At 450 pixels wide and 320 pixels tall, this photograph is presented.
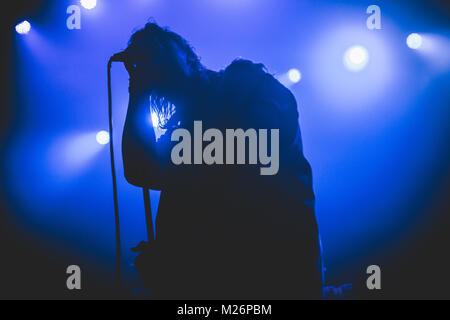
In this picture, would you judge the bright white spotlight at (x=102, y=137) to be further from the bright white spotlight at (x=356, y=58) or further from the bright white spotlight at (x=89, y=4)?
the bright white spotlight at (x=356, y=58)

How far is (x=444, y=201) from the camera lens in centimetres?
169

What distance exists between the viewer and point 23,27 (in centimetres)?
167

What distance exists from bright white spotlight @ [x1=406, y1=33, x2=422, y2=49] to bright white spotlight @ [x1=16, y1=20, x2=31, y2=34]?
197 cm

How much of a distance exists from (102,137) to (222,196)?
0.85 m

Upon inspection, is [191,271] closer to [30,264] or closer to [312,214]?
[312,214]

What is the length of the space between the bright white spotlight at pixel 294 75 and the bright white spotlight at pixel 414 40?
588 mm

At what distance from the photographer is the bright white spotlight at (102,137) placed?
1669mm

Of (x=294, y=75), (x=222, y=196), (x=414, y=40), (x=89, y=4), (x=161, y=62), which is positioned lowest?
(x=222, y=196)

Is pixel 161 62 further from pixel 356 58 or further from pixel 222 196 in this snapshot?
pixel 356 58

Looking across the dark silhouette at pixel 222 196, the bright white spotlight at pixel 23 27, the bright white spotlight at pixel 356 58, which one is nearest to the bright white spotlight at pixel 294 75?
the bright white spotlight at pixel 356 58

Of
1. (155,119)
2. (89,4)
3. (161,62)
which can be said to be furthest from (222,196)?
(89,4)

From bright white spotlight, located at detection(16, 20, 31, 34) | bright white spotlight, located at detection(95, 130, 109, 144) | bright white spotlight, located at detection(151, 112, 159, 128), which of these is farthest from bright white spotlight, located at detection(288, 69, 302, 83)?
bright white spotlight, located at detection(16, 20, 31, 34)

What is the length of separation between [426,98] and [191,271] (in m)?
1.49
